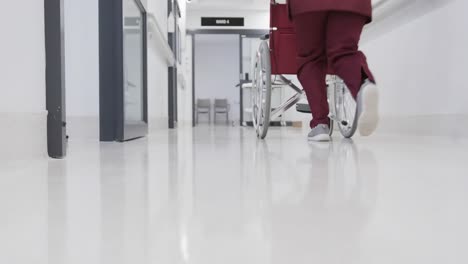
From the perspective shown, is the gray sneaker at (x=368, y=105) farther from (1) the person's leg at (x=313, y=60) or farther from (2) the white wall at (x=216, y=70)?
(2) the white wall at (x=216, y=70)

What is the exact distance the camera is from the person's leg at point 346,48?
194 cm

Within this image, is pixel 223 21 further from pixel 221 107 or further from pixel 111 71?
pixel 111 71

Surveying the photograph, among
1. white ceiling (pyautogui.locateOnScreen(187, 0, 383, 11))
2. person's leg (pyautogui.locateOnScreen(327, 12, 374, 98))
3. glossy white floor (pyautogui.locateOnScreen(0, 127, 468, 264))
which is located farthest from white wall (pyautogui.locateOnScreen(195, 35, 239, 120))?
glossy white floor (pyautogui.locateOnScreen(0, 127, 468, 264))

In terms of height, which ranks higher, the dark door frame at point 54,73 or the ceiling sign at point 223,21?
the ceiling sign at point 223,21

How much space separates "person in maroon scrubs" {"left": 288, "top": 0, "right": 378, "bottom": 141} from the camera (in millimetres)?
1854

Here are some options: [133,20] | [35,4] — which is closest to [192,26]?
[133,20]

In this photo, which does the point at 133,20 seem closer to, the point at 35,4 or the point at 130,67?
the point at 130,67

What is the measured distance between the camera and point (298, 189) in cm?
79

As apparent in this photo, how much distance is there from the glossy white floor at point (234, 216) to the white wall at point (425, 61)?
1.75 m

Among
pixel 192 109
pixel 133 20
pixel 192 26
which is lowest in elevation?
pixel 192 109

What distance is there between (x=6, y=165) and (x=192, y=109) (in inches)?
348

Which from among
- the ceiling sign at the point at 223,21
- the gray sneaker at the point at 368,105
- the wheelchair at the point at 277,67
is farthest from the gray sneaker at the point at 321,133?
the ceiling sign at the point at 223,21

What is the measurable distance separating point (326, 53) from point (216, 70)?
44.3 ft

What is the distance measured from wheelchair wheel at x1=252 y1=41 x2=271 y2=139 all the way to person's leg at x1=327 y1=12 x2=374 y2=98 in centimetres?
45
